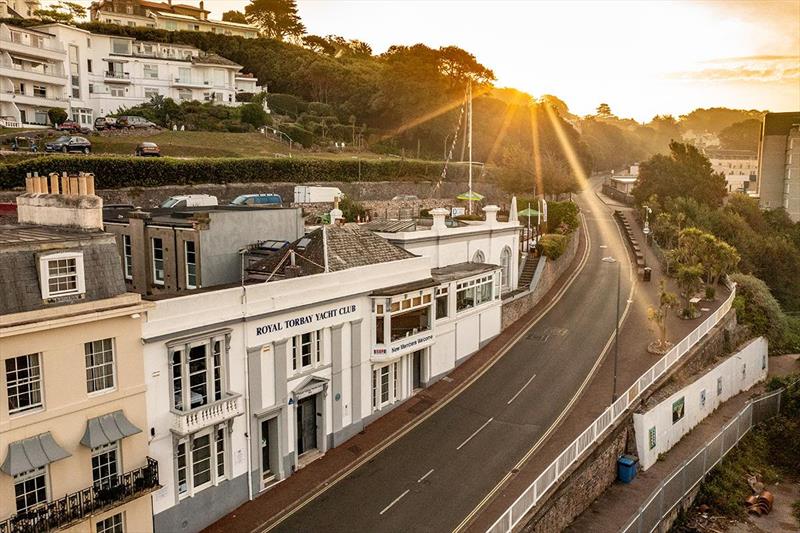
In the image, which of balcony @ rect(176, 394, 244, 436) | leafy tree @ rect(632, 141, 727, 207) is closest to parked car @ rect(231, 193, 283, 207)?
balcony @ rect(176, 394, 244, 436)

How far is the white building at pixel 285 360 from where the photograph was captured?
19.7m

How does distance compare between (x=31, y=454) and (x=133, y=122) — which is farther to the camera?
(x=133, y=122)

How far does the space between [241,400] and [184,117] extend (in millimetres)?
52406

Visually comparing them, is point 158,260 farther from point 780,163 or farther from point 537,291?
point 780,163

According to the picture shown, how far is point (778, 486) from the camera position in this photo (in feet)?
99.2

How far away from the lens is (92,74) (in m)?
66.4

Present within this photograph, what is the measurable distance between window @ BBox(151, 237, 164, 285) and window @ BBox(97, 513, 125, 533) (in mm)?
11649

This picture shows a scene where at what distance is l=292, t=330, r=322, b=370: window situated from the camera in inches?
945

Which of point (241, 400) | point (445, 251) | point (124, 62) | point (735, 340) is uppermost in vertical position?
point (124, 62)

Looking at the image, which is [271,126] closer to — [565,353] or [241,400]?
[565,353]

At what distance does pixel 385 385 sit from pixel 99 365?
1347cm

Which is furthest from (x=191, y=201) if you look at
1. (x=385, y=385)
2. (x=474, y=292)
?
(x=385, y=385)

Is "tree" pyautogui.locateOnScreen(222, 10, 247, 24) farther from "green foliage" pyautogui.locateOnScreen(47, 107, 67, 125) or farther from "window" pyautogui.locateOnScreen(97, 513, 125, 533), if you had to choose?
"window" pyautogui.locateOnScreen(97, 513, 125, 533)

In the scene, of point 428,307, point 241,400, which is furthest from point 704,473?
point 241,400
